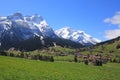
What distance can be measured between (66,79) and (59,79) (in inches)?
64.1

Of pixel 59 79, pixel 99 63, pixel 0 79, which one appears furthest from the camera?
pixel 99 63

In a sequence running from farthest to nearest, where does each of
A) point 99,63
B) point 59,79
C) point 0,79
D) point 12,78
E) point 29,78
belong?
point 99,63, point 59,79, point 29,78, point 12,78, point 0,79

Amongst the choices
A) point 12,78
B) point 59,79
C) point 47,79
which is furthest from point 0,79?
point 59,79

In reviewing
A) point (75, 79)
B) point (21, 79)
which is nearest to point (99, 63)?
point (75, 79)

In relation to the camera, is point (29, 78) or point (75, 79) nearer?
point (29, 78)

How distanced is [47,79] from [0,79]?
29.4ft

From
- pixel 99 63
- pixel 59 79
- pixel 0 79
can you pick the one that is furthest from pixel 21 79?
pixel 99 63

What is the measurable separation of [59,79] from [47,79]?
2.69 metres

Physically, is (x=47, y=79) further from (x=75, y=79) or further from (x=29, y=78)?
(x=75, y=79)

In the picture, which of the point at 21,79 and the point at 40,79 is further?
the point at 40,79

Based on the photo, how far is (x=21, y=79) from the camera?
3859cm

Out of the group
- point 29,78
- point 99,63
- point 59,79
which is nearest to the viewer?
point 29,78

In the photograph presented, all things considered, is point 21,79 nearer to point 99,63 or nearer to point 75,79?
point 75,79

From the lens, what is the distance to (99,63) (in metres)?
158
